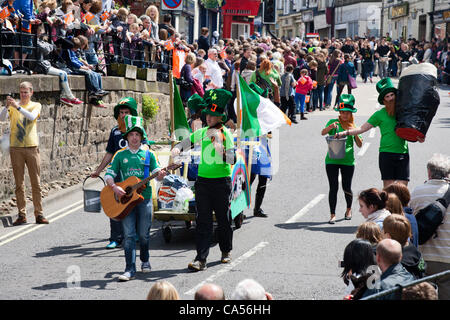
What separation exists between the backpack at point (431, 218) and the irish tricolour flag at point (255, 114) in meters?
4.15

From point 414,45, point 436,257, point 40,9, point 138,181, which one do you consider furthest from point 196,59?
point 414,45

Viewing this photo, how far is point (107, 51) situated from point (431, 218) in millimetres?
13133

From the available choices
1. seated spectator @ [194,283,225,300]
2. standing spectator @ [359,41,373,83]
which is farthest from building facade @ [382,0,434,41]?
seated spectator @ [194,283,225,300]

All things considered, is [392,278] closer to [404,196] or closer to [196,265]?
[404,196]

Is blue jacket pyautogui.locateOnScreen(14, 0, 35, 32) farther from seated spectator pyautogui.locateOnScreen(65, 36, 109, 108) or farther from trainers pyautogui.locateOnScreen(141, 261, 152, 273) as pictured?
trainers pyautogui.locateOnScreen(141, 261, 152, 273)

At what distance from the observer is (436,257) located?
7.33m

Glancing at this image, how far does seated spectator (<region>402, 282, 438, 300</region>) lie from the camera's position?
4855 mm

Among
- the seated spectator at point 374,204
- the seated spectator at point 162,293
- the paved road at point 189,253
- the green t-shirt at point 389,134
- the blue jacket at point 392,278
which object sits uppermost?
the green t-shirt at point 389,134

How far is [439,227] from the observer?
7320 millimetres

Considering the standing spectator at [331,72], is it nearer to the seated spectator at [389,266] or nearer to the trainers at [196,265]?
the trainers at [196,265]

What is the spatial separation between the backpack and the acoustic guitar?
281cm

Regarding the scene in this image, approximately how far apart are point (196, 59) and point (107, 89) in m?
3.98

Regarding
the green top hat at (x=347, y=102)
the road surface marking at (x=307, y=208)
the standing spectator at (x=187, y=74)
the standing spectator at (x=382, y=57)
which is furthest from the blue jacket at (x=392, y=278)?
the standing spectator at (x=382, y=57)

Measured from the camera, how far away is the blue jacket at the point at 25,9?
15141 mm
